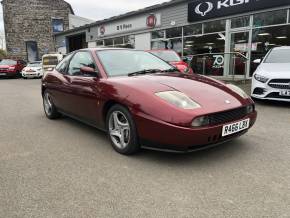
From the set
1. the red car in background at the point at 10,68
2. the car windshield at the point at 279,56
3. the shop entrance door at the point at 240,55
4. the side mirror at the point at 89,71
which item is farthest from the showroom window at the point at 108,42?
the side mirror at the point at 89,71

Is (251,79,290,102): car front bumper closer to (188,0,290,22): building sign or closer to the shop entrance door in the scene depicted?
the shop entrance door

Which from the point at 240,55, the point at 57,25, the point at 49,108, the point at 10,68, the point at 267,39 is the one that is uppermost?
the point at 57,25

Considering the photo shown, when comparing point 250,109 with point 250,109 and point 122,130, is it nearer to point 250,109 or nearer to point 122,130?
point 250,109

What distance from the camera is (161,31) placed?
1789 centimetres

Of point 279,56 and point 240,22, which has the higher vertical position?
point 240,22

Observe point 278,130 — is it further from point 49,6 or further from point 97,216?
point 49,6

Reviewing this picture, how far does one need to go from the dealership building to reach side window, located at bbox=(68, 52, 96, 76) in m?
7.17

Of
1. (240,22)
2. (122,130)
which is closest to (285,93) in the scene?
(122,130)

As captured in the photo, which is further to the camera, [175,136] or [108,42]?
[108,42]

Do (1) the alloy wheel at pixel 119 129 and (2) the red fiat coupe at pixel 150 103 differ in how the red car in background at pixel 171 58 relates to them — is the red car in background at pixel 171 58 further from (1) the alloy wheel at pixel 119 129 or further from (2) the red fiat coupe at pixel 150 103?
(1) the alloy wheel at pixel 119 129

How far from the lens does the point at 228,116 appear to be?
3.36 meters

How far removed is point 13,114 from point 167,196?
513cm

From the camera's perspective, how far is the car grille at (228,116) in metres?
3.21

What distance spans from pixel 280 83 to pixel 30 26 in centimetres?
3455
